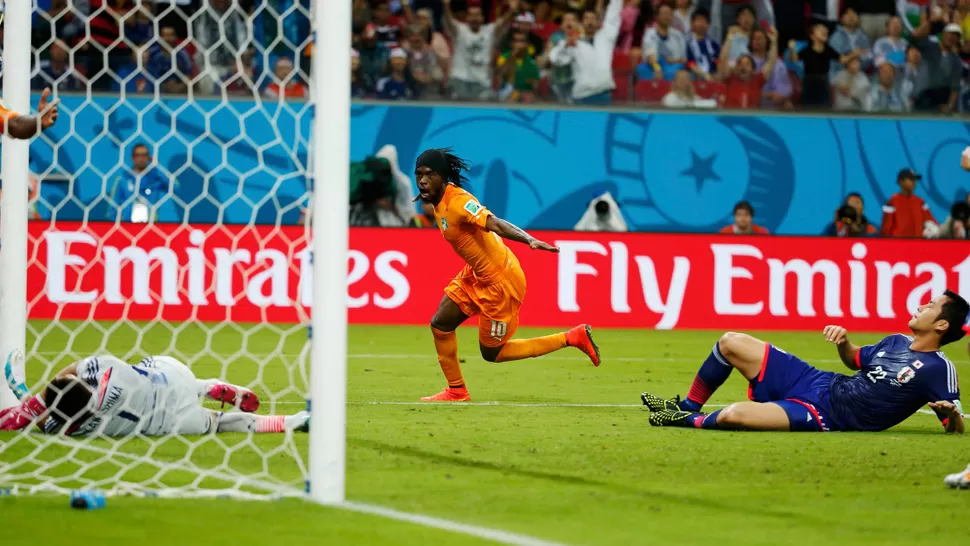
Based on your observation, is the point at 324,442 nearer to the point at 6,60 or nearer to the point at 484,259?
the point at 6,60

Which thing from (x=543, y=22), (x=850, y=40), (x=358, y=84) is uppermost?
(x=543, y=22)

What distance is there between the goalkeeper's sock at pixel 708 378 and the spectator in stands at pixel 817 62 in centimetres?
1187

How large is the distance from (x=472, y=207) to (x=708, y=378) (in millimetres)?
1923

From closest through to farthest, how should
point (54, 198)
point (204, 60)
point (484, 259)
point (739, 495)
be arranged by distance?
point (739, 495) < point (484, 259) < point (204, 60) < point (54, 198)

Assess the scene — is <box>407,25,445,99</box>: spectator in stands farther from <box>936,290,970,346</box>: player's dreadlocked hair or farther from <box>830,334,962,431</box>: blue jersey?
<box>936,290,970,346</box>: player's dreadlocked hair

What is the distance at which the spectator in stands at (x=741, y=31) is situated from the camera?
18375mm

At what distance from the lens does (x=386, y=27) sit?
17.7 metres

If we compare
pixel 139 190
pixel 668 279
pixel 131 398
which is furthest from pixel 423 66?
pixel 131 398

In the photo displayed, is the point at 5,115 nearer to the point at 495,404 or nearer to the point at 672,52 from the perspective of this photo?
the point at 495,404

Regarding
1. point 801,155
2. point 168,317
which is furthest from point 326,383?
point 801,155

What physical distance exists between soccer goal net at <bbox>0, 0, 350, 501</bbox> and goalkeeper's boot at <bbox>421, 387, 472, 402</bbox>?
0.88 m

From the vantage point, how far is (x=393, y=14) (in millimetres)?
18000

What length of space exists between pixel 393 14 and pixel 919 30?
25.1 feet

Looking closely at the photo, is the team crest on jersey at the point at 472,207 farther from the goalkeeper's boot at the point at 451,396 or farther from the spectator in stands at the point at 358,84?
the spectator in stands at the point at 358,84
